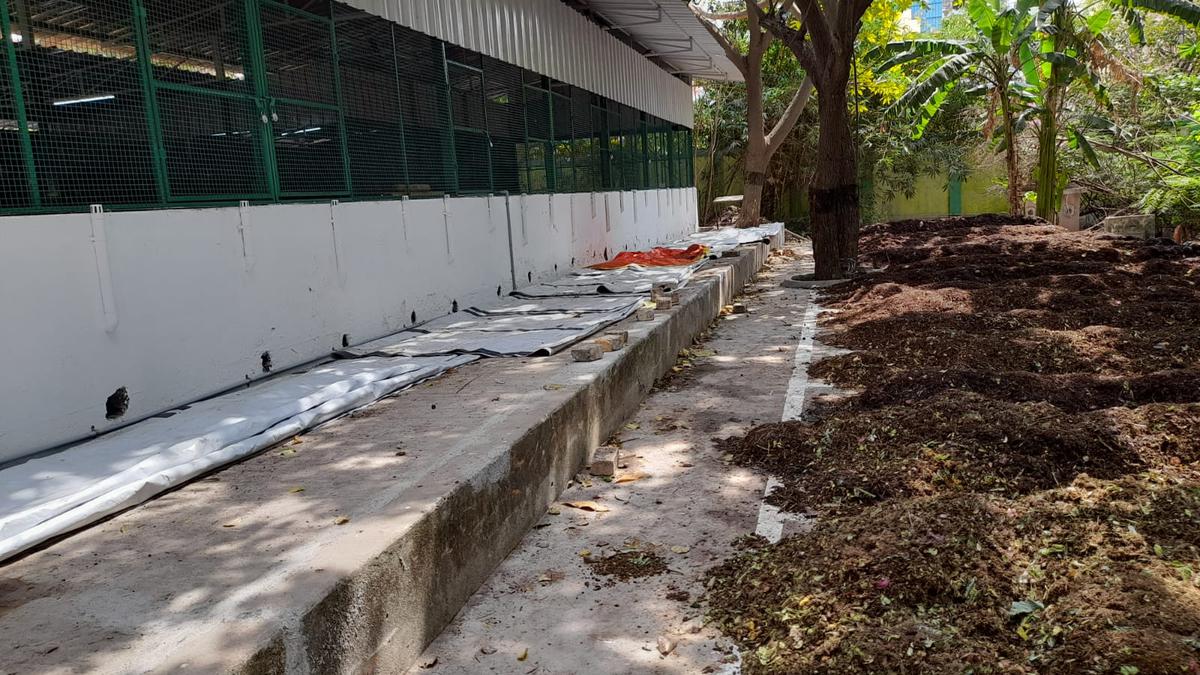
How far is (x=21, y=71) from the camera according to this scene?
15.5 ft

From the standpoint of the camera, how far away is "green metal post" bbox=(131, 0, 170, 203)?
5520 millimetres

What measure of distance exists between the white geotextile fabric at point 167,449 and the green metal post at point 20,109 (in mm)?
1453

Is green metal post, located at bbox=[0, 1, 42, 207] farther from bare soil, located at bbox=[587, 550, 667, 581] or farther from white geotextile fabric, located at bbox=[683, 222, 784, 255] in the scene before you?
white geotextile fabric, located at bbox=[683, 222, 784, 255]

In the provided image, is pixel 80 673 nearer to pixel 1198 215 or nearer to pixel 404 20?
pixel 404 20

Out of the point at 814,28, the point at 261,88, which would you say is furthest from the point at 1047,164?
the point at 261,88

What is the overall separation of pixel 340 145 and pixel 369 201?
576 millimetres

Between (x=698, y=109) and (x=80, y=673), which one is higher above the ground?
(x=698, y=109)

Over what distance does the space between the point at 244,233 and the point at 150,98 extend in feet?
3.62

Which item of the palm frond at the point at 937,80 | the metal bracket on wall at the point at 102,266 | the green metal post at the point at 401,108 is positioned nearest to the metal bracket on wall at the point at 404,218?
the green metal post at the point at 401,108

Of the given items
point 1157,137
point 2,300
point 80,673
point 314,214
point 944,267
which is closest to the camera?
point 80,673

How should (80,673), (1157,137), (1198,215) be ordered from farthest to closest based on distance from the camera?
(1157,137) → (1198,215) → (80,673)

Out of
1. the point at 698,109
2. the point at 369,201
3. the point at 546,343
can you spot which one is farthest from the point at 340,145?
the point at 698,109

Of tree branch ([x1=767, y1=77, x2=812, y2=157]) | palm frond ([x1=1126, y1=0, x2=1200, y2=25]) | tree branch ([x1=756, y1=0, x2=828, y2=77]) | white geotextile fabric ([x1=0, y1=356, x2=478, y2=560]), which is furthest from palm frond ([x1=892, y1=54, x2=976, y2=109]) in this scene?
white geotextile fabric ([x1=0, y1=356, x2=478, y2=560])

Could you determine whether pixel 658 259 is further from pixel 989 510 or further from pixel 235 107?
pixel 989 510
